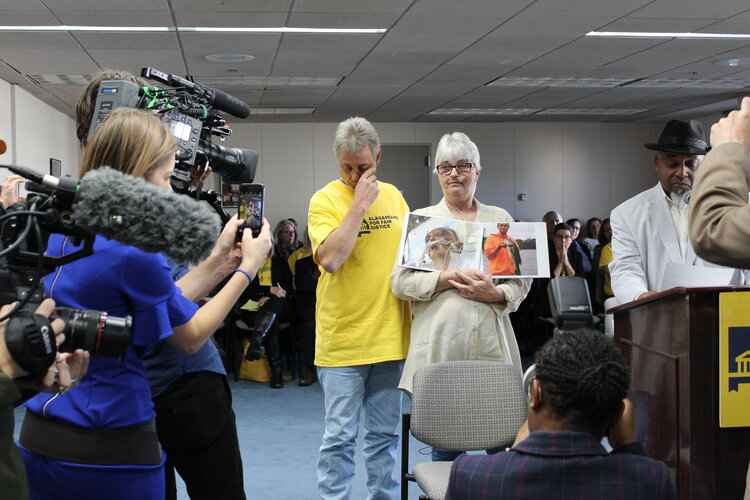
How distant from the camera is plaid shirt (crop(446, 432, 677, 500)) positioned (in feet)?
4.81

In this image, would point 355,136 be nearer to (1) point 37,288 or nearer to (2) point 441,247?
(2) point 441,247

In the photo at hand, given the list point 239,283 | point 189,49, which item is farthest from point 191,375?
point 189,49

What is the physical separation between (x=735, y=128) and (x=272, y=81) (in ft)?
23.4

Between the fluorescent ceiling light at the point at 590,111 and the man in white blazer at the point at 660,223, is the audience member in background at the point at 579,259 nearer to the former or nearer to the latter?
the fluorescent ceiling light at the point at 590,111

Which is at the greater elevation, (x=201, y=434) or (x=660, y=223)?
(x=660, y=223)

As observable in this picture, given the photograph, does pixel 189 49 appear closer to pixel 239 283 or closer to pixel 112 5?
pixel 112 5

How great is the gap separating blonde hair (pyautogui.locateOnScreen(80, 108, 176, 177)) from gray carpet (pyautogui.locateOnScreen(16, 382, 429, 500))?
8.78 feet

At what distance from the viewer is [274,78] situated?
26.9ft

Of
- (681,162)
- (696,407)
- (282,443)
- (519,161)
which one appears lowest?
(282,443)

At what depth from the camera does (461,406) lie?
9.02 ft

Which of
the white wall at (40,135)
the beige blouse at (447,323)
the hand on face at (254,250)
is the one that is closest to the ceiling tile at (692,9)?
the beige blouse at (447,323)

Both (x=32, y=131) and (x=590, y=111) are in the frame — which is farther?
(x=590, y=111)

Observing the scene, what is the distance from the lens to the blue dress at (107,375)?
4.68 feet

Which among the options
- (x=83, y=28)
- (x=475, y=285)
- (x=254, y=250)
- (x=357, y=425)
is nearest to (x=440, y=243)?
(x=475, y=285)
